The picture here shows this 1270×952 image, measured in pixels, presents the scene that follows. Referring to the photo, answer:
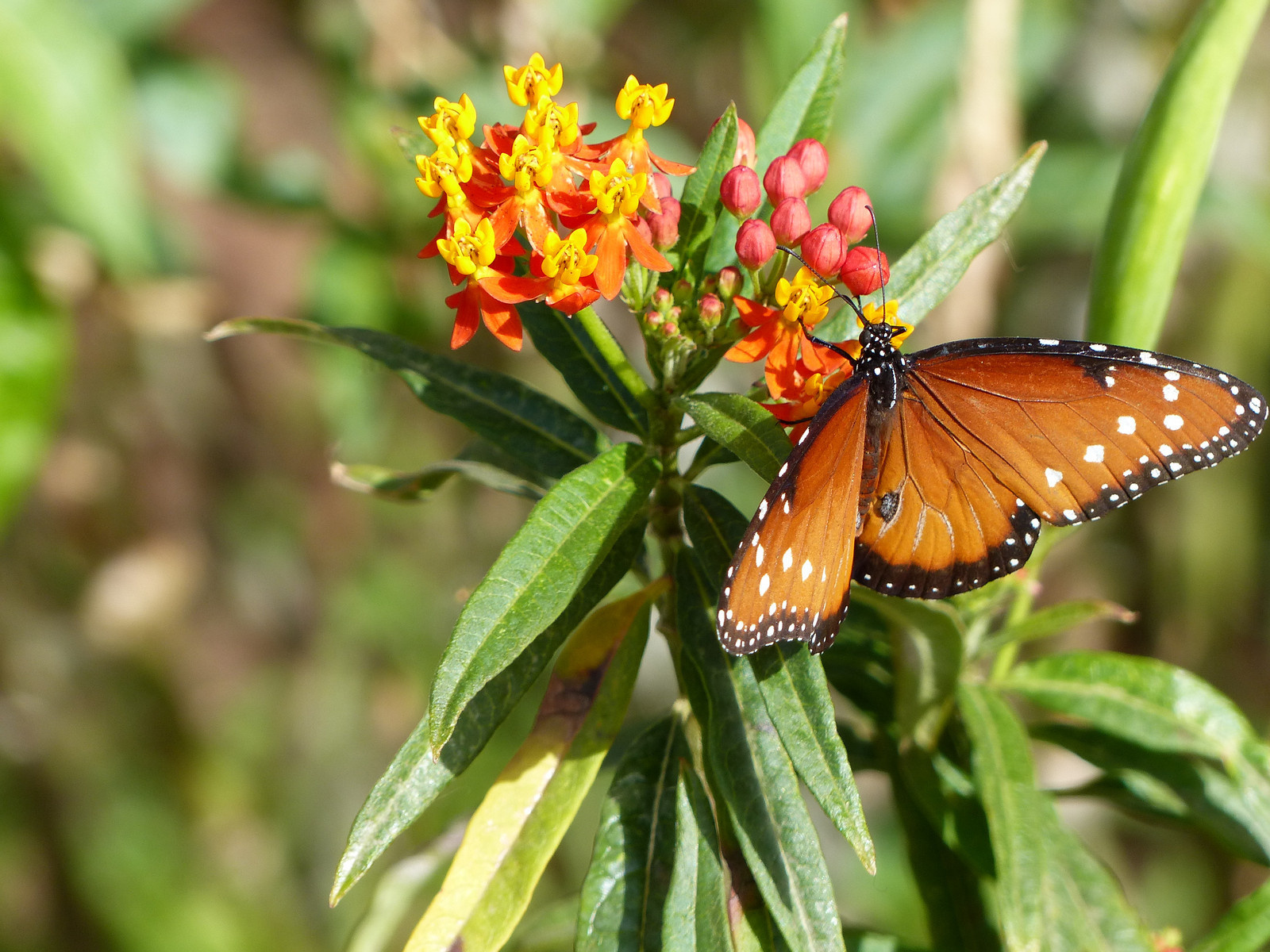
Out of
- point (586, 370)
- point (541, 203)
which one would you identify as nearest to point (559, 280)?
point (541, 203)

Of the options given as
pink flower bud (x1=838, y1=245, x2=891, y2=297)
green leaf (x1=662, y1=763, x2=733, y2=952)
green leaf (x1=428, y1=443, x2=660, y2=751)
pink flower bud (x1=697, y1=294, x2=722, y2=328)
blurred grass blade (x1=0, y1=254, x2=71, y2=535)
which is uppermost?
blurred grass blade (x1=0, y1=254, x2=71, y2=535)

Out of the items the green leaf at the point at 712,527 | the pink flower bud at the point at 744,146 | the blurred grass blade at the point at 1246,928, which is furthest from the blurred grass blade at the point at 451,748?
the blurred grass blade at the point at 1246,928

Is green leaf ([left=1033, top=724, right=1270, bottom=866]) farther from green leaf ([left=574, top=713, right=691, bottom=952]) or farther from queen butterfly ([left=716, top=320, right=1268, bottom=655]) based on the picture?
green leaf ([left=574, top=713, right=691, bottom=952])

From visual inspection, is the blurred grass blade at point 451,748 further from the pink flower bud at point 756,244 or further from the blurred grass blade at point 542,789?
the pink flower bud at point 756,244

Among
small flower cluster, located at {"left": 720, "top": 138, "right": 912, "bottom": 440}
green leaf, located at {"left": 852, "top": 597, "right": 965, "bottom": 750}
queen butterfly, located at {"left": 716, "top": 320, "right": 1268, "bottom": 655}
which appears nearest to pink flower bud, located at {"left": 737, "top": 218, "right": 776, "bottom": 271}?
small flower cluster, located at {"left": 720, "top": 138, "right": 912, "bottom": 440}

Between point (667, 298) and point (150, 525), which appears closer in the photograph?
point (667, 298)

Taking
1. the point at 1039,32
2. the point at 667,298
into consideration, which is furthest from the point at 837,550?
the point at 1039,32

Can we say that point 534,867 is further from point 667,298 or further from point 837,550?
point 667,298

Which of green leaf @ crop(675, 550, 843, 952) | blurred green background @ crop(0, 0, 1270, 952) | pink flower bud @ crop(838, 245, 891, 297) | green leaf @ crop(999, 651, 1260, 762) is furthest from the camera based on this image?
blurred green background @ crop(0, 0, 1270, 952)
